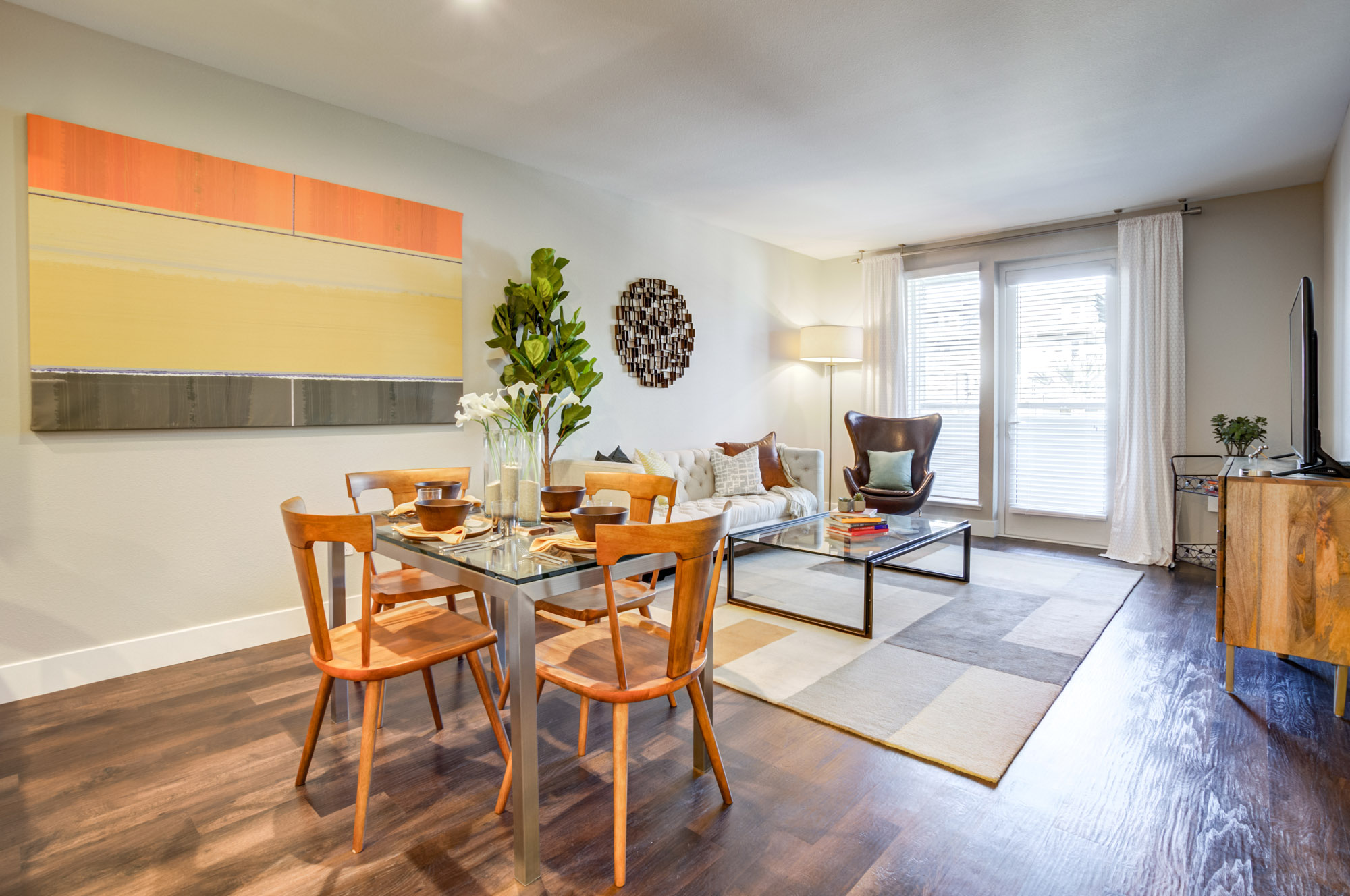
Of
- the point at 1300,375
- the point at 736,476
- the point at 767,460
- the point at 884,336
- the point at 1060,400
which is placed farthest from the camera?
the point at 884,336

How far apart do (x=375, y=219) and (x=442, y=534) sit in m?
2.33

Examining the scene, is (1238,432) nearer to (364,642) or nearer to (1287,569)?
(1287,569)

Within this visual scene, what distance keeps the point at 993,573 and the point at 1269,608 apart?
2017mm

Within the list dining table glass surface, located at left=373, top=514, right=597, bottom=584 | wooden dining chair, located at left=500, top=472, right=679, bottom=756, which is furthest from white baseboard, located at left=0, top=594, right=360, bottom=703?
dining table glass surface, located at left=373, top=514, right=597, bottom=584

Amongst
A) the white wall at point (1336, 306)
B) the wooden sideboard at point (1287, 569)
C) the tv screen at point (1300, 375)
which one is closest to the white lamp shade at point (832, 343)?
the tv screen at point (1300, 375)

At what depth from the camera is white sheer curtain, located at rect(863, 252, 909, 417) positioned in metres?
6.24

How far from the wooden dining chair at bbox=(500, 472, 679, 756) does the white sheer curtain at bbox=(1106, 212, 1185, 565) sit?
4.25 metres

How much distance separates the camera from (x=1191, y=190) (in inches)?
186

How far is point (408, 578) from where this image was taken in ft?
8.43

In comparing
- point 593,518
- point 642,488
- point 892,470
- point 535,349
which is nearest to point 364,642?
point 593,518

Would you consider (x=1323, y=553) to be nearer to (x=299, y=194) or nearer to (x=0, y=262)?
(x=299, y=194)

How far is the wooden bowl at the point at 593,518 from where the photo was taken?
183 centimetres

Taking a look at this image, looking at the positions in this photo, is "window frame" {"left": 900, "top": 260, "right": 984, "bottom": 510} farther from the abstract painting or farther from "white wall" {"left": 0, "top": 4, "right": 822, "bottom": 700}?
the abstract painting

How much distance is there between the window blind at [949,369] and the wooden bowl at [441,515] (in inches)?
203
